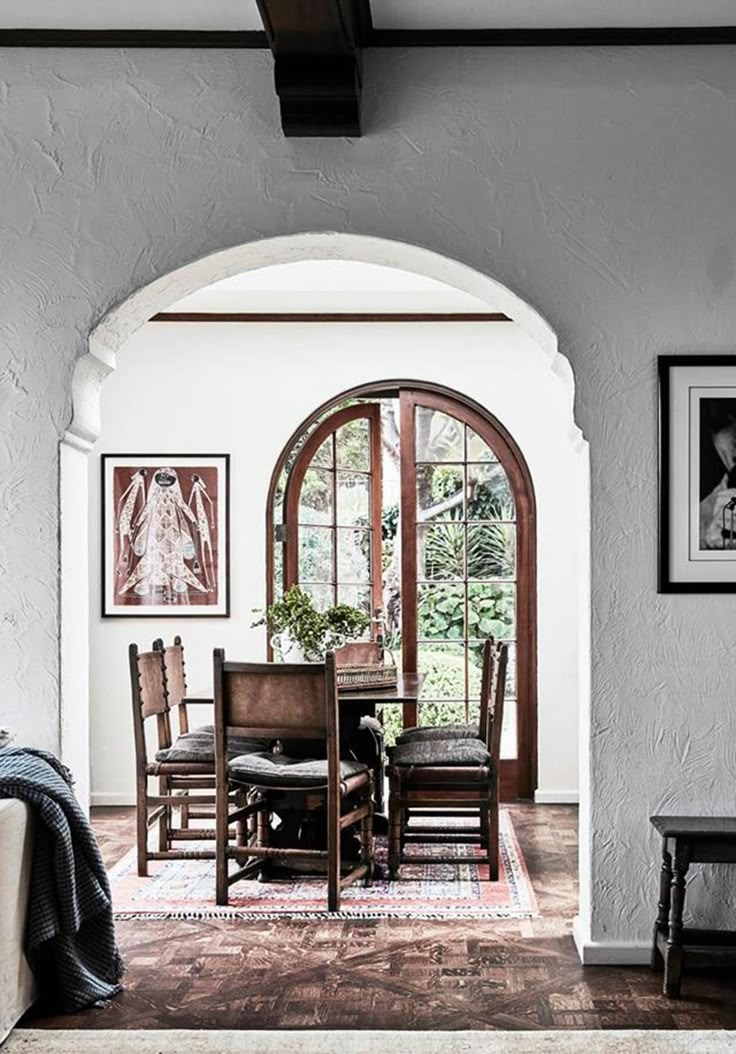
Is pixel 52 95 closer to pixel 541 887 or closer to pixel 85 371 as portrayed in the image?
pixel 85 371

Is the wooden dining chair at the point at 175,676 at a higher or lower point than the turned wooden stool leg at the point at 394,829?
higher

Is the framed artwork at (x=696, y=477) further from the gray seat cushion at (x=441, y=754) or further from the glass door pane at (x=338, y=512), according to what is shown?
the glass door pane at (x=338, y=512)

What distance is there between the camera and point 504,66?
13.7 ft

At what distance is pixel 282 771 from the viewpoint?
4949 mm

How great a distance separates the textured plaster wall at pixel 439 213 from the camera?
4133 millimetres

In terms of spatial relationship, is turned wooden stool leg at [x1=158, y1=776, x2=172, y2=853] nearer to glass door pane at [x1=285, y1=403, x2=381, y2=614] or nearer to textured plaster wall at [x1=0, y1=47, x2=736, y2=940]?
textured plaster wall at [x1=0, y1=47, x2=736, y2=940]

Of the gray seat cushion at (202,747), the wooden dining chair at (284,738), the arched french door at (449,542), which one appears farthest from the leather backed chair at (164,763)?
the arched french door at (449,542)

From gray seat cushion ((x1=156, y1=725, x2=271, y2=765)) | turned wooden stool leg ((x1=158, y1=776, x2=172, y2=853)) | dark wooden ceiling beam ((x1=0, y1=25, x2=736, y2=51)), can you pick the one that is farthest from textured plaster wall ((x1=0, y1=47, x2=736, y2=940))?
turned wooden stool leg ((x1=158, y1=776, x2=172, y2=853))

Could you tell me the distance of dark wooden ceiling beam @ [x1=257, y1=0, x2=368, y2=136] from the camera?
3625mm

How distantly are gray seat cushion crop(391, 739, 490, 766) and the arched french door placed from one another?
163cm

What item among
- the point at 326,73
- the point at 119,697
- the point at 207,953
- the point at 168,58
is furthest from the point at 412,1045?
the point at 119,697

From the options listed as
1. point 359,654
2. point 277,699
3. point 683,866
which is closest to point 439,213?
point 277,699

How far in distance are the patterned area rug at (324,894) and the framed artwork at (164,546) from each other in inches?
69.3

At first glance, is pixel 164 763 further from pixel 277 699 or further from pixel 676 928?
pixel 676 928
